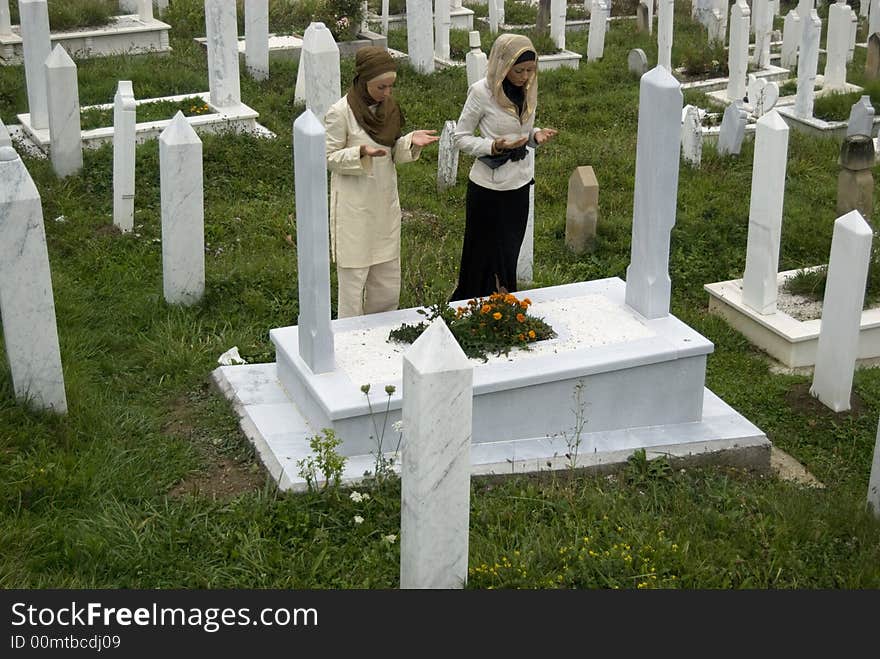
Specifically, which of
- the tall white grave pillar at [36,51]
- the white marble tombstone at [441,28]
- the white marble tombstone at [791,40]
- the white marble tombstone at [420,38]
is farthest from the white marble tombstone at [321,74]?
the white marble tombstone at [791,40]

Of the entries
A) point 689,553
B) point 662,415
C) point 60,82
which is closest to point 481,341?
point 662,415

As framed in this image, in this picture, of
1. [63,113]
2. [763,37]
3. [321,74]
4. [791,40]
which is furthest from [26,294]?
[791,40]

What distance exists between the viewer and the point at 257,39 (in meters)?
12.5

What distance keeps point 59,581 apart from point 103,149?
20.3 feet

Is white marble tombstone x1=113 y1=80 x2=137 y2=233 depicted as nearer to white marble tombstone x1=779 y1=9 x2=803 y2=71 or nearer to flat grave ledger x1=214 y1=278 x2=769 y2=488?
flat grave ledger x1=214 y1=278 x2=769 y2=488

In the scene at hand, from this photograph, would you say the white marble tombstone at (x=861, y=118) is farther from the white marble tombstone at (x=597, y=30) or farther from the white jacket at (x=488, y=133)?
the white marble tombstone at (x=597, y=30)

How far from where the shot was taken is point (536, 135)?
6711mm

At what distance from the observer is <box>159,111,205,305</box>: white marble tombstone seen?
742cm

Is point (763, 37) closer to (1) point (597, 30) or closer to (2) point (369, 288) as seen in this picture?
(1) point (597, 30)

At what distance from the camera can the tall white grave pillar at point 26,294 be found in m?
5.75

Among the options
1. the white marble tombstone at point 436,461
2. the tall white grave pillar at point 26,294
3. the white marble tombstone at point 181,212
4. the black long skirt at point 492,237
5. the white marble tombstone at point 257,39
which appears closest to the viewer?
the white marble tombstone at point 436,461

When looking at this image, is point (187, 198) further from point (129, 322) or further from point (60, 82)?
point (60, 82)

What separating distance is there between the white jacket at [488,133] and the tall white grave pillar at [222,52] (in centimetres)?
492

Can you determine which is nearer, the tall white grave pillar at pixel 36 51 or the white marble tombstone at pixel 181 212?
the white marble tombstone at pixel 181 212
